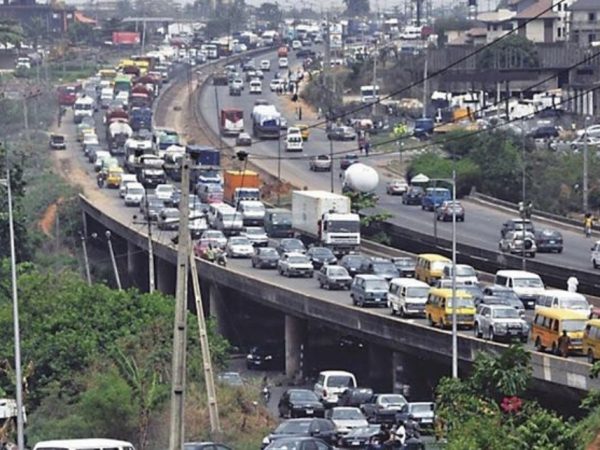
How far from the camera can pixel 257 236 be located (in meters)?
83.6

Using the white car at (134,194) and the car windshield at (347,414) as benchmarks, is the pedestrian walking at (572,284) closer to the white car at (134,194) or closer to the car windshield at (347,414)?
the car windshield at (347,414)

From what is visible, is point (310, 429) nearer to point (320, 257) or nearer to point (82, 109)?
point (320, 257)

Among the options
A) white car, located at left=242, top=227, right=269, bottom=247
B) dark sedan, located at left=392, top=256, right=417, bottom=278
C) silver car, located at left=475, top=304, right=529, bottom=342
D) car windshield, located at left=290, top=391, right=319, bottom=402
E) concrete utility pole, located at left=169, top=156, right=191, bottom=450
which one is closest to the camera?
concrete utility pole, located at left=169, top=156, right=191, bottom=450

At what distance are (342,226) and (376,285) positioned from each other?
17.4 meters

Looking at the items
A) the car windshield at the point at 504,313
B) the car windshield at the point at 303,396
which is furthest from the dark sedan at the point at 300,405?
the car windshield at the point at 504,313

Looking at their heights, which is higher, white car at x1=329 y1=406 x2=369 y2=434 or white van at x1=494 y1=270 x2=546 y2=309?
white car at x1=329 y1=406 x2=369 y2=434

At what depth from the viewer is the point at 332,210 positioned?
81750mm

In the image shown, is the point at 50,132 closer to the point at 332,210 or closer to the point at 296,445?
the point at 332,210

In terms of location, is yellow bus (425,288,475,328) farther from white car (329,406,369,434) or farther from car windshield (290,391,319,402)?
white car (329,406,369,434)

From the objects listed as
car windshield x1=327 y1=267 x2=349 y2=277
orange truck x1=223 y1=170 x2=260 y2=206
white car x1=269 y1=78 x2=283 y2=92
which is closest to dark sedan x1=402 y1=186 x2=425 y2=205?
orange truck x1=223 y1=170 x2=260 y2=206

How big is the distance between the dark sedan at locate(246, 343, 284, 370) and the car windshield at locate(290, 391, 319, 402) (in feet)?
46.7

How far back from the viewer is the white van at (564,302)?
54750mm

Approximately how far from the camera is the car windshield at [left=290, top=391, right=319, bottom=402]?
5319 cm

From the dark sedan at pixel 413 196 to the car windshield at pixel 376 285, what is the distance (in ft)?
116
